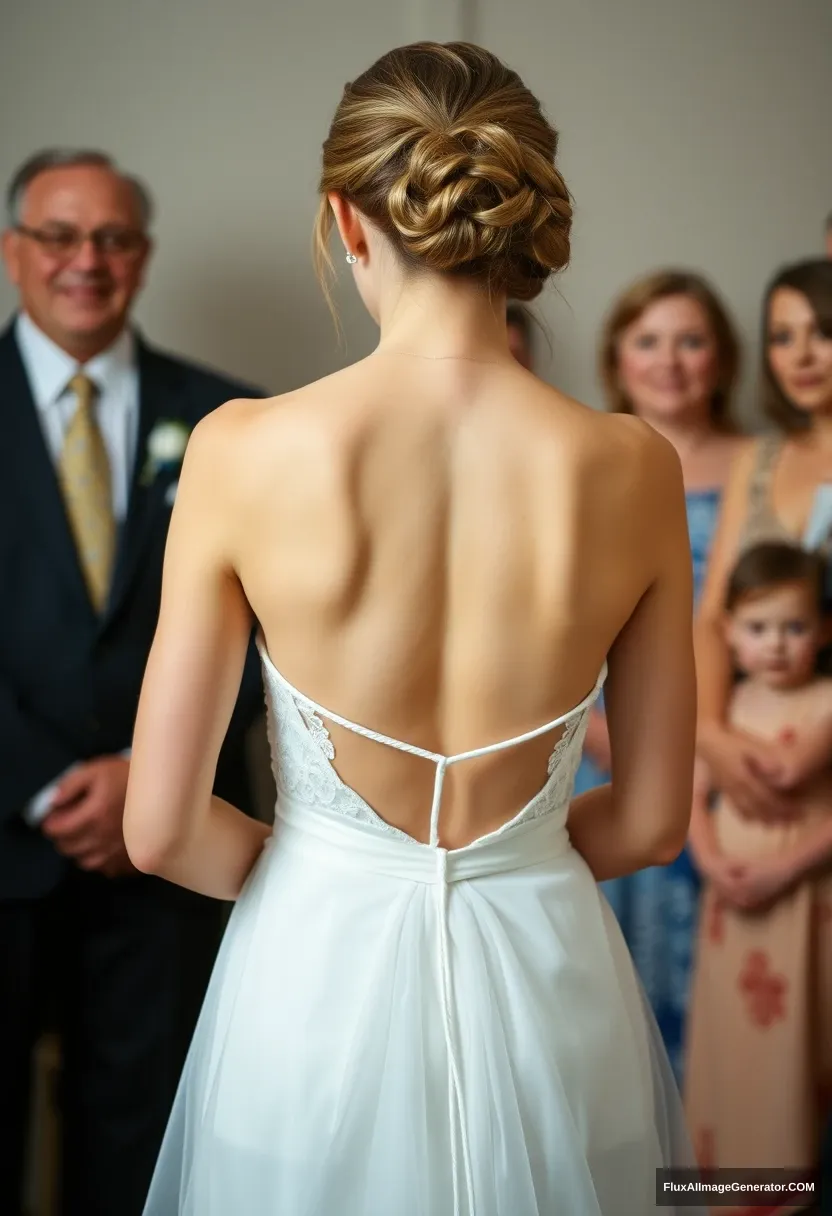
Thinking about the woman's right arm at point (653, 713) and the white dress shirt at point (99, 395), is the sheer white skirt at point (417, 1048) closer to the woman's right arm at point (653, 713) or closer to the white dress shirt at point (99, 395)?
the woman's right arm at point (653, 713)

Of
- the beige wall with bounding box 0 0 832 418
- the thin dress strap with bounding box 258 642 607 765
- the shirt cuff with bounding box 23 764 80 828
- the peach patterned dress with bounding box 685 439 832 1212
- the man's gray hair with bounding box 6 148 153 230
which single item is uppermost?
the beige wall with bounding box 0 0 832 418

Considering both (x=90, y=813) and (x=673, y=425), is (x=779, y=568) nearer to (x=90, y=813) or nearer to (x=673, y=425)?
Result: (x=673, y=425)

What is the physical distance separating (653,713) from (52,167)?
162 centimetres

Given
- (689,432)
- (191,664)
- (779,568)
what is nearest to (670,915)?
(779,568)

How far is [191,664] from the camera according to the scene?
44.0 inches

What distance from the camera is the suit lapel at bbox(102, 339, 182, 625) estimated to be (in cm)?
216

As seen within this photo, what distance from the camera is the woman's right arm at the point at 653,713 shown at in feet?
3.82

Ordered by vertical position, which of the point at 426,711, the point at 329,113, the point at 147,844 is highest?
the point at 329,113

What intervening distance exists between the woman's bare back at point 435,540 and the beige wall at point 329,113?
5.06 ft

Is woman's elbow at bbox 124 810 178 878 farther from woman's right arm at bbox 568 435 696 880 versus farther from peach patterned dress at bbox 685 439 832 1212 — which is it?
peach patterned dress at bbox 685 439 832 1212

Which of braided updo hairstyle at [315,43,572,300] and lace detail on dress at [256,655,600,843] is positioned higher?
braided updo hairstyle at [315,43,572,300]

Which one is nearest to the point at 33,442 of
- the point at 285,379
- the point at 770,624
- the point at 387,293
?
the point at 285,379

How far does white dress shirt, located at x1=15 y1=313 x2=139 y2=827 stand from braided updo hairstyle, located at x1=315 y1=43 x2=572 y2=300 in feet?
4.03

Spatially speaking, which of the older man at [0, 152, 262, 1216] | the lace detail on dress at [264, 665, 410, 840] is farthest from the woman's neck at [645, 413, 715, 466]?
the lace detail on dress at [264, 665, 410, 840]
